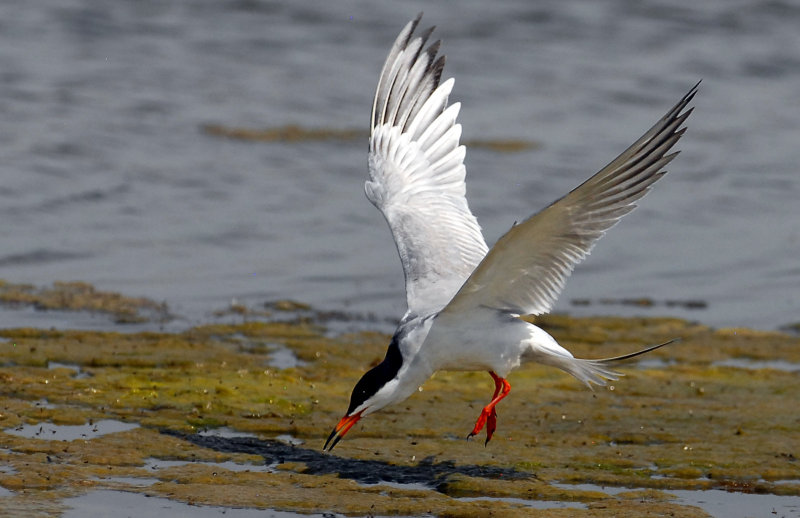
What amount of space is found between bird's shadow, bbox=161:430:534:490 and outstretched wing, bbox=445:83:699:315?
2.58 feet

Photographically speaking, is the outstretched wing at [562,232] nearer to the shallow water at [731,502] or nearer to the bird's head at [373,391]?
the bird's head at [373,391]

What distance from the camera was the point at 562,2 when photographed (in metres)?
22.3

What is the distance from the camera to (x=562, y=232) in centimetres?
578

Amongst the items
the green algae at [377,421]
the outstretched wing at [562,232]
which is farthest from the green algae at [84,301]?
the outstretched wing at [562,232]

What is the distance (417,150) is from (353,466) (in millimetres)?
2528

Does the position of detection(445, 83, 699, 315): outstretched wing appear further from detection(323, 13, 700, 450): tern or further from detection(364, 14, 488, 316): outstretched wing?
detection(364, 14, 488, 316): outstretched wing

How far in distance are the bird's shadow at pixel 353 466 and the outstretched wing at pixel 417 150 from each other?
1.60 m

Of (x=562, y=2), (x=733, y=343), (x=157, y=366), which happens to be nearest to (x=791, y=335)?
(x=733, y=343)

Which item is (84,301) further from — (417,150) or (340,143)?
(340,143)

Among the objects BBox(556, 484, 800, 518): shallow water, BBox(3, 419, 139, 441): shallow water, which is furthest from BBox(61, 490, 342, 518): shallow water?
BBox(556, 484, 800, 518): shallow water

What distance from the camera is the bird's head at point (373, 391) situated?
5914 mm

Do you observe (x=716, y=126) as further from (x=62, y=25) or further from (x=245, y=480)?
(x=245, y=480)

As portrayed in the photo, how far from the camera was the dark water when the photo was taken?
10211mm

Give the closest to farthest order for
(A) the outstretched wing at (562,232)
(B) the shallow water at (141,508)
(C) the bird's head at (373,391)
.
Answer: (B) the shallow water at (141,508), (A) the outstretched wing at (562,232), (C) the bird's head at (373,391)
